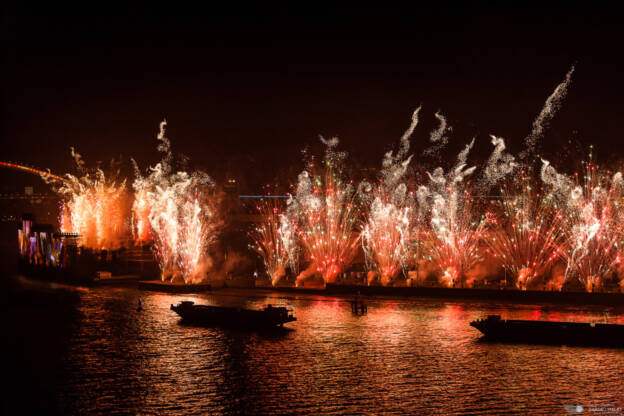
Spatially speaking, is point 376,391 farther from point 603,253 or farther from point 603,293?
point 603,253

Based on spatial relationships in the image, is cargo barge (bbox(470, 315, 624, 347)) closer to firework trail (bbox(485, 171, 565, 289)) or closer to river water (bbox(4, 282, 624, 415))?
river water (bbox(4, 282, 624, 415))

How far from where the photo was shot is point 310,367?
21172 mm

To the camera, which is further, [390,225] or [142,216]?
[142,216]

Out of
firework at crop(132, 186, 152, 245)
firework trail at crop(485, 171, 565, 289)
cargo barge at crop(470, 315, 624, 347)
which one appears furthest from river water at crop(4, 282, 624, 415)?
firework at crop(132, 186, 152, 245)

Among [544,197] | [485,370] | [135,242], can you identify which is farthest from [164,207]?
[485,370]

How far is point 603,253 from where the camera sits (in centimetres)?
3591

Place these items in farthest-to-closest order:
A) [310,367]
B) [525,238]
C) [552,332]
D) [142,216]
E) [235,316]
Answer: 1. [142,216]
2. [525,238]
3. [235,316]
4. [552,332]
5. [310,367]

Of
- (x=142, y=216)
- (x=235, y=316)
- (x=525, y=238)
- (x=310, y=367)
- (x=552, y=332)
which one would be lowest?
(x=310, y=367)

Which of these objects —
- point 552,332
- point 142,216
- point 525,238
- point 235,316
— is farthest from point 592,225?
point 142,216

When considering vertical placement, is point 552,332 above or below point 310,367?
above

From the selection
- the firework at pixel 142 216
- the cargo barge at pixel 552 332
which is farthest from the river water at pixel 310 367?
the firework at pixel 142 216

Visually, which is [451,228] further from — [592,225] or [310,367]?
[310,367]

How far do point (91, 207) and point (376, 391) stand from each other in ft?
133

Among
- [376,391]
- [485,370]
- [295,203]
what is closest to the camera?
[376,391]
